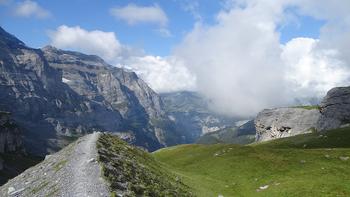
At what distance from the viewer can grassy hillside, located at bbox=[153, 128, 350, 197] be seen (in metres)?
52.4

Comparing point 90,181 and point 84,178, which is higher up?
point 84,178

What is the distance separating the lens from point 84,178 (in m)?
34.9

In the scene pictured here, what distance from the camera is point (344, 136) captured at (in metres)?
101

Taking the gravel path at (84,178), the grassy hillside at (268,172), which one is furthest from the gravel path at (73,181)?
the grassy hillside at (268,172)

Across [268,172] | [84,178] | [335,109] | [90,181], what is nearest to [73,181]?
[84,178]

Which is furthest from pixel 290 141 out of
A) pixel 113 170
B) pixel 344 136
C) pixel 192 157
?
pixel 113 170

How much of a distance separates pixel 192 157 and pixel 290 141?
3029 cm

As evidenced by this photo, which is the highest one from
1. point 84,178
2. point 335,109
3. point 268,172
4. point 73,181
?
point 335,109

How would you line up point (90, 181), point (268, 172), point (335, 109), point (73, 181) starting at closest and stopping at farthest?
point (90, 181) < point (73, 181) < point (268, 172) < point (335, 109)

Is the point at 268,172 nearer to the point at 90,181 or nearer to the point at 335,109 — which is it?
the point at 90,181

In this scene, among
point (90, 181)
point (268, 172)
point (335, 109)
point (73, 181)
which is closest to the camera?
point (90, 181)

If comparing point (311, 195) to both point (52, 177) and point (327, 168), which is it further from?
point (52, 177)

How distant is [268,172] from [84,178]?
3646 centimetres

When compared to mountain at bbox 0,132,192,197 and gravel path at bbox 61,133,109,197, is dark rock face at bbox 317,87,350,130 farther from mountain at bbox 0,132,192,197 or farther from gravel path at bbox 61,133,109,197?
gravel path at bbox 61,133,109,197
